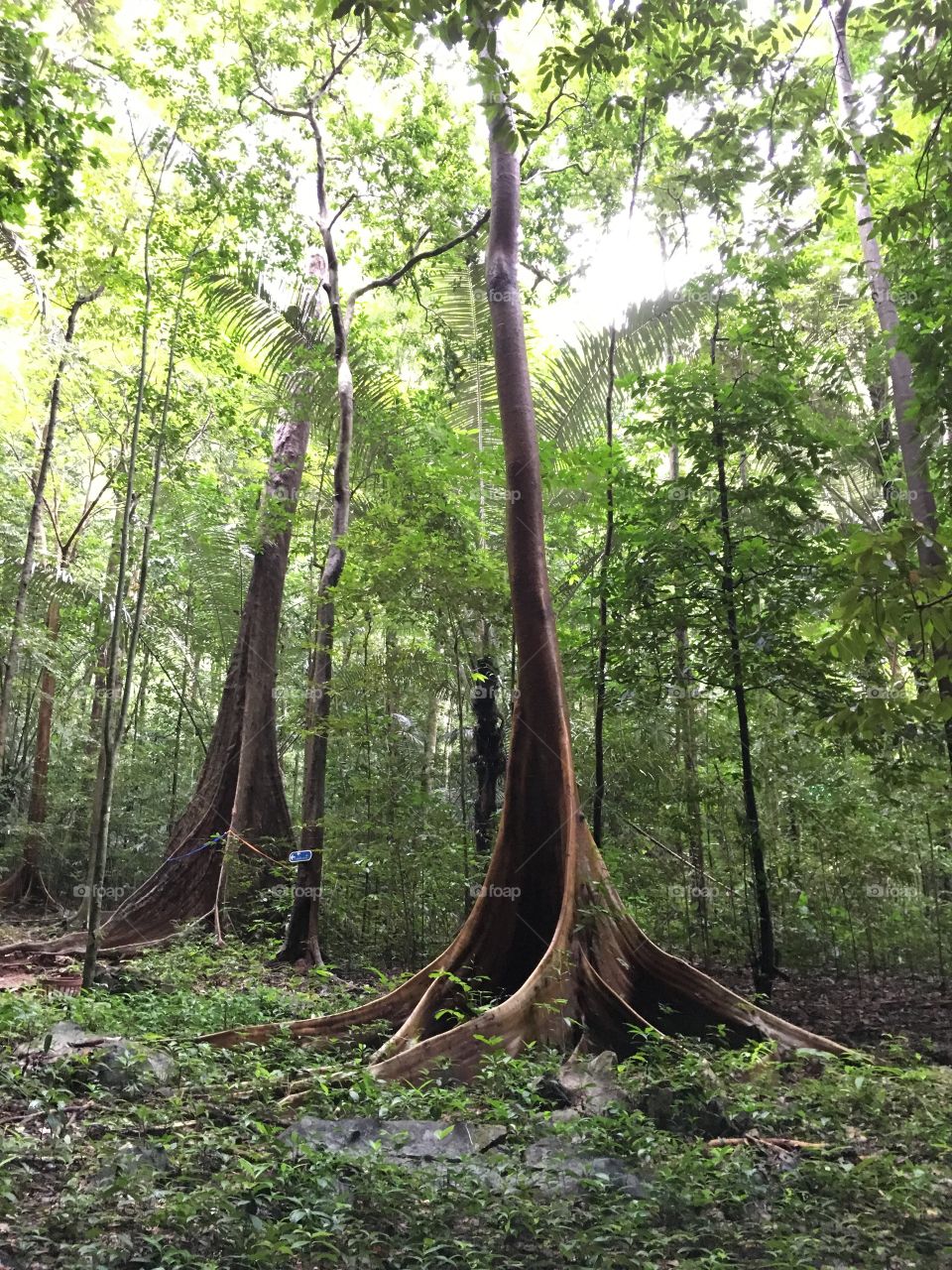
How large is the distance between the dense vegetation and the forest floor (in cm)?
2

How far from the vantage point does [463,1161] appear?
3.33 meters

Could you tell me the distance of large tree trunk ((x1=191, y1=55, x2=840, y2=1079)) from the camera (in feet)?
16.6

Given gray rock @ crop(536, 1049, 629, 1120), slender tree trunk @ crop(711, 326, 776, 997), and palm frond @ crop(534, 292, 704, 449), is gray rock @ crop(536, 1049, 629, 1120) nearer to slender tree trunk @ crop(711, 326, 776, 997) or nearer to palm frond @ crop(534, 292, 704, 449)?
slender tree trunk @ crop(711, 326, 776, 997)

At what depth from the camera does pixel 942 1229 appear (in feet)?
9.46

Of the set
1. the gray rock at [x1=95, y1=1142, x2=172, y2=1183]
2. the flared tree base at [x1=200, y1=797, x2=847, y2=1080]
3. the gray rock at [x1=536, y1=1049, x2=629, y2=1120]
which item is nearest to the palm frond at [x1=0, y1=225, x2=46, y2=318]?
the flared tree base at [x1=200, y1=797, x2=847, y2=1080]

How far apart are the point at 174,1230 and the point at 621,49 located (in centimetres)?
453

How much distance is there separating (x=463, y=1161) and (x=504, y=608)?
5645mm

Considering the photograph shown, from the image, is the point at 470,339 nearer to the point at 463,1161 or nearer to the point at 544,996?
the point at 544,996

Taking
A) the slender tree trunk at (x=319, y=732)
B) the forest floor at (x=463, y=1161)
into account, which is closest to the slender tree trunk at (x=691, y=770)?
the forest floor at (x=463, y=1161)

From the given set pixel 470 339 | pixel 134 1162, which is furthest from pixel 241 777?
pixel 134 1162

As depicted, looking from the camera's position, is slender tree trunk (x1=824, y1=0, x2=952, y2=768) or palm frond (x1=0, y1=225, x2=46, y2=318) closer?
slender tree trunk (x1=824, y1=0, x2=952, y2=768)

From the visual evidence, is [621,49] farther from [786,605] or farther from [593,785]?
[593,785]

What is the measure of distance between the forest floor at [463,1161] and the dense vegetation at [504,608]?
0.9 inches

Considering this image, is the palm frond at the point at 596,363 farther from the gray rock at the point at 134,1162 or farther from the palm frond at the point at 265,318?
the gray rock at the point at 134,1162
